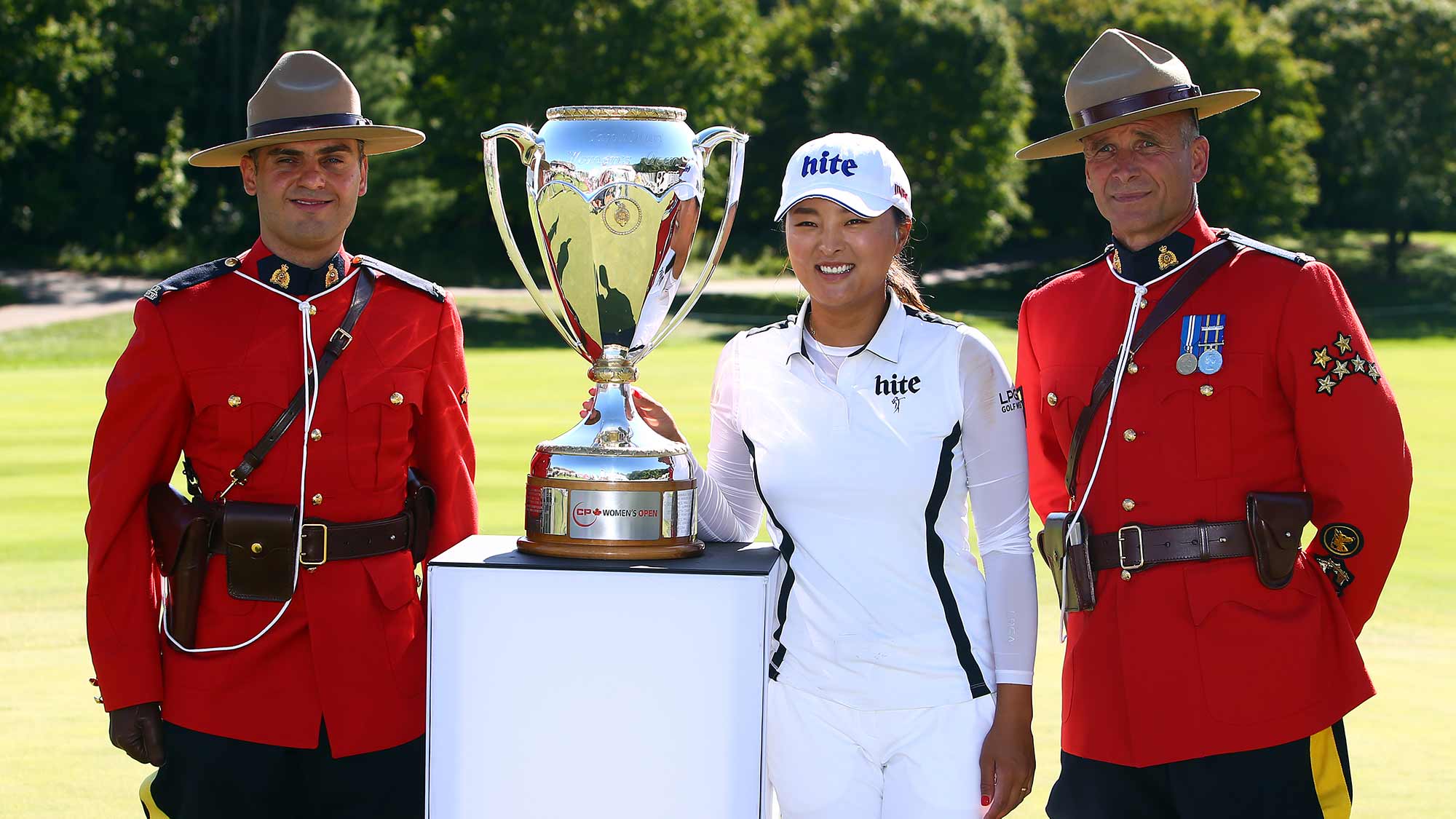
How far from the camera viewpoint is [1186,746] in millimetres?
3018

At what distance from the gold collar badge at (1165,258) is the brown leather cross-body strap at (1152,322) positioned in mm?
32

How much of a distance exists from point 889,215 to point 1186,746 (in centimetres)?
123

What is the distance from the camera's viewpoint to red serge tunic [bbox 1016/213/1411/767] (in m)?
2.99

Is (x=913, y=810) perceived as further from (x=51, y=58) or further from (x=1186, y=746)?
(x=51, y=58)

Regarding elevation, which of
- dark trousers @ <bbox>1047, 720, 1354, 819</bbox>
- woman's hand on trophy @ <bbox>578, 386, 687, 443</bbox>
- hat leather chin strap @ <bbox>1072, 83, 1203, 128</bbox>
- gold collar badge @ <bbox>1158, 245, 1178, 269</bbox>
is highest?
hat leather chin strap @ <bbox>1072, 83, 1203, 128</bbox>

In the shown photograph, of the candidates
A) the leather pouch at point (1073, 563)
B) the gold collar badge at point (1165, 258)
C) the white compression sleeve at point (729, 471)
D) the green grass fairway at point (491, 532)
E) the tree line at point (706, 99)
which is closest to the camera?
the white compression sleeve at point (729, 471)

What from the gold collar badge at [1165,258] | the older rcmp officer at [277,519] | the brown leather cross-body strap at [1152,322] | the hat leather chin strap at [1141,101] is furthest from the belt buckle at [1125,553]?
the older rcmp officer at [277,519]

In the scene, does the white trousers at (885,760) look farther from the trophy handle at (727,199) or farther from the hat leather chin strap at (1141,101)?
the hat leather chin strap at (1141,101)

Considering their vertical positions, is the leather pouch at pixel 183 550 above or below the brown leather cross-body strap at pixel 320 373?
below

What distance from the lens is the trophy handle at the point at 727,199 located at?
265 centimetres

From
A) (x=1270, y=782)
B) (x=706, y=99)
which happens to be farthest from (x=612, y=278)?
(x=706, y=99)

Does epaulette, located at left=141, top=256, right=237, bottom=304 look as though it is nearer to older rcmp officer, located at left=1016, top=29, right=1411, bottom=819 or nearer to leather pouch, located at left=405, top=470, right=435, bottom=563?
leather pouch, located at left=405, top=470, right=435, bottom=563

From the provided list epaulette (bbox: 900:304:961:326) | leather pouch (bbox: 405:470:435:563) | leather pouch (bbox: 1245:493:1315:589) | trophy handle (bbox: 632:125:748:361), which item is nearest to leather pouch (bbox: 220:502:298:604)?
leather pouch (bbox: 405:470:435:563)

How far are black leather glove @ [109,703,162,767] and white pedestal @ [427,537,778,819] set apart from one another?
2.71 ft
